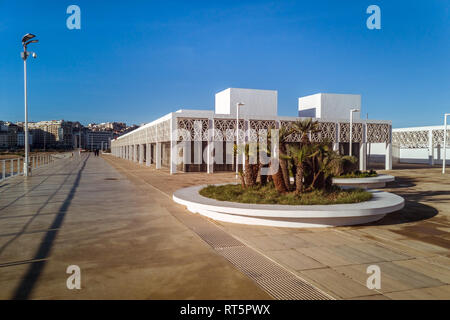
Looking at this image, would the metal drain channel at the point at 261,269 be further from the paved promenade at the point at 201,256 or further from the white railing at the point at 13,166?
the white railing at the point at 13,166

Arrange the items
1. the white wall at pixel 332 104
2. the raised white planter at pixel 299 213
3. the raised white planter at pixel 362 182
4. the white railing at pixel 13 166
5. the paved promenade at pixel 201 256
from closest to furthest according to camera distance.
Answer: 1. the paved promenade at pixel 201 256
2. the raised white planter at pixel 299 213
3. the raised white planter at pixel 362 182
4. the white railing at pixel 13 166
5. the white wall at pixel 332 104

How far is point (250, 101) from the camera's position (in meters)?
33.6

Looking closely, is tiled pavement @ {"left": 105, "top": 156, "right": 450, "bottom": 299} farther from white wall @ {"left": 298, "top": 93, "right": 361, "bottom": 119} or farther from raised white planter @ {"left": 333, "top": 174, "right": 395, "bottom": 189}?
white wall @ {"left": 298, "top": 93, "right": 361, "bottom": 119}

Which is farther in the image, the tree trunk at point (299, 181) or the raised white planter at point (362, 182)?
the raised white planter at point (362, 182)

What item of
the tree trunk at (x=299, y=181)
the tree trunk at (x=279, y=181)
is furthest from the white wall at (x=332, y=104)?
the tree trunk at (x=299, y=181)

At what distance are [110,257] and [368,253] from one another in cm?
474

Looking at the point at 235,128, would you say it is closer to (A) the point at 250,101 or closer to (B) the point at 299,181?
(A) the point at 250,101

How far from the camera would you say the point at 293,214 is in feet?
26.4

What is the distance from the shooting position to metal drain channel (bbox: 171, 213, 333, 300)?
4.39 meters

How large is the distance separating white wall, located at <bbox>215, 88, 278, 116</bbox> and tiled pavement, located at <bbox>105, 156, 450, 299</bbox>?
2440 cm

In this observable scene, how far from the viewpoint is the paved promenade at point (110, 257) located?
4410 millimetres

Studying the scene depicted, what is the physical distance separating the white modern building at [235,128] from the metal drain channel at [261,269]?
1773 centimetres

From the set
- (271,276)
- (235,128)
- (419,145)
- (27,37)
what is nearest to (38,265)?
(271,276)

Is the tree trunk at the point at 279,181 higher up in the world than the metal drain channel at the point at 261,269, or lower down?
higher up
